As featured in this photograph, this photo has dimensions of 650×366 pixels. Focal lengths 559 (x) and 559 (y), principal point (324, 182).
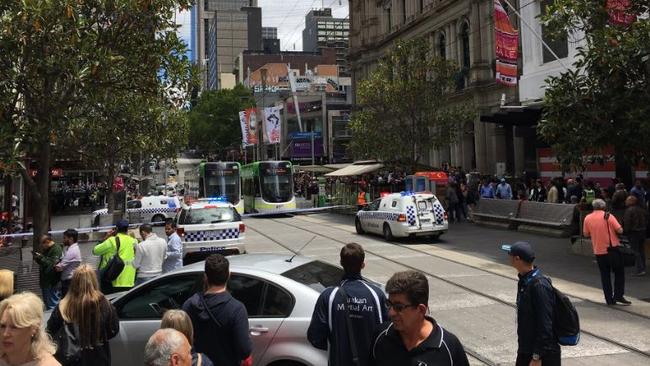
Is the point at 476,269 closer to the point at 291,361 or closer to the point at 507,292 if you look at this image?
the point at 507,292

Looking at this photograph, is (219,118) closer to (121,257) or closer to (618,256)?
(121,257)

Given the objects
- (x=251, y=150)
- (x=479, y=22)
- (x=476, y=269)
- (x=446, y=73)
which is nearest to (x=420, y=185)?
(x=446, y=73)

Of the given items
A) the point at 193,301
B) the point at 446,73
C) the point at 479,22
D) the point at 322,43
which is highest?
the point at 322,43

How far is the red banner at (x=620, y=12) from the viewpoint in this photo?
543 inches

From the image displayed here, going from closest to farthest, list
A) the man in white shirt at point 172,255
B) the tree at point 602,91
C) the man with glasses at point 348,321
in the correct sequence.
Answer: the man with glasses at point 348,321 → the man in white shirt at point 172,255 → the tree at point 602,91

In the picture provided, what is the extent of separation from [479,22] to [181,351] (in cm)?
3933

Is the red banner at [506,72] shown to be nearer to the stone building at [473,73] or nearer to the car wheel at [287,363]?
the stone building at [473,73]

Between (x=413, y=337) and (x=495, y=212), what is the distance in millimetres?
21564

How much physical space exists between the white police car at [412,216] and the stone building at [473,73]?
12.6 metres

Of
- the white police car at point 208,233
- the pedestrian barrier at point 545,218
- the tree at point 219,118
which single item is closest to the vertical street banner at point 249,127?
the tree at point 219,118

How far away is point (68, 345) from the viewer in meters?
4.42

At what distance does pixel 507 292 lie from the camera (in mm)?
10938

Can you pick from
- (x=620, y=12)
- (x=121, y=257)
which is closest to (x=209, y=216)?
(x=121, y=257)

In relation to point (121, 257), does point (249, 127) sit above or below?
above
